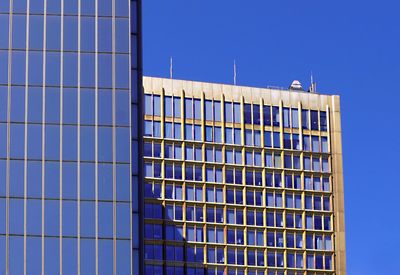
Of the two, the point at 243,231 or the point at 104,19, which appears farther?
the point at 243,231

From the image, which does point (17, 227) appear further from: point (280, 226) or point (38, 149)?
point (280, 226)

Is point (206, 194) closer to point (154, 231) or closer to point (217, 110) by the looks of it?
point (154, 231)

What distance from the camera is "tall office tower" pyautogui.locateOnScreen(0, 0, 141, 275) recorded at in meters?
109

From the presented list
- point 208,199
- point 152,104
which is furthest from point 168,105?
point 208,199

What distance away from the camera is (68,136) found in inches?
4400

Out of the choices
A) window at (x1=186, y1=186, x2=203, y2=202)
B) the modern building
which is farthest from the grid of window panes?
the modern building

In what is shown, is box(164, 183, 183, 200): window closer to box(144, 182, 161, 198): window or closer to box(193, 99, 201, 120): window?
box(144, 182, 161, 198): window

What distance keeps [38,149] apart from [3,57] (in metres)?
7.68

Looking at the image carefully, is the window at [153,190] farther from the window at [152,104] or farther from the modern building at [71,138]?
the modern building at [71,138]

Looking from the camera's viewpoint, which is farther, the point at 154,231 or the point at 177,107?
the point at 177,107

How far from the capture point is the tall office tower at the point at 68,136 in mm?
109188

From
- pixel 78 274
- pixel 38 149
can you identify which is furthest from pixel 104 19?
pixel 78 274

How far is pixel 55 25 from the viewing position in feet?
375

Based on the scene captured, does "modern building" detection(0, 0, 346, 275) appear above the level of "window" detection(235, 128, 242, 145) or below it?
below
